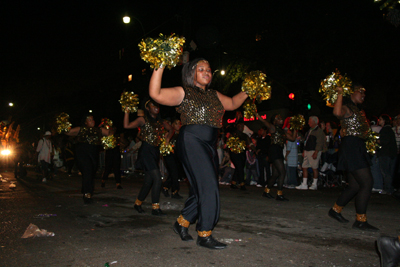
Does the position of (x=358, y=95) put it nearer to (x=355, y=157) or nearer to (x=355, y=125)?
(x=355, y=125)

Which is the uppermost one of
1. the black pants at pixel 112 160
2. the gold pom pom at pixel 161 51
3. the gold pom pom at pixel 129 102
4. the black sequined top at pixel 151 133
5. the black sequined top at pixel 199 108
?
the gold pom pom at pixel 161 51

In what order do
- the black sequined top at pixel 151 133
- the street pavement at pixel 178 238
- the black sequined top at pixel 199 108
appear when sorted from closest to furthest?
the street pavement at pixel 178 238 → the black sequined top at pixel 199 108 → the black sequined top at pixel 151 133

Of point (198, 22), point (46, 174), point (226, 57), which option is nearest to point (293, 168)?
point (46, 174)

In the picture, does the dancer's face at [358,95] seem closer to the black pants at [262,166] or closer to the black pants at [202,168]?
the black pants at [202,168]

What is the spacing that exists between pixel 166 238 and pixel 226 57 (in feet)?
69.4

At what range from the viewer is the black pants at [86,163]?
7.66 meters

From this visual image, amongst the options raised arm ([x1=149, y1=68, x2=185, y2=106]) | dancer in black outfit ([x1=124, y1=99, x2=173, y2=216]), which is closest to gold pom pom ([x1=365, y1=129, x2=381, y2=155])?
raised arm ([x1=149, y1=68, x2=185, y2=106])

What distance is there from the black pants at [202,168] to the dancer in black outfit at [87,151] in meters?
4.29

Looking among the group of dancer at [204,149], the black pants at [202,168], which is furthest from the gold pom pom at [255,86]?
the black pants at [202,168]

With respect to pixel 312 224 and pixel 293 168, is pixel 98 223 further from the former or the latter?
pixel 293 168

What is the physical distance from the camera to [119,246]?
4035 millimetres

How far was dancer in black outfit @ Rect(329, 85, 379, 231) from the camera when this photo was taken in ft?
16.6

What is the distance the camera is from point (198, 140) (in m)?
4.02

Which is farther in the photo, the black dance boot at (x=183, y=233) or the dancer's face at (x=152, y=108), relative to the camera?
the dancer's face at (x=152, y=108)
